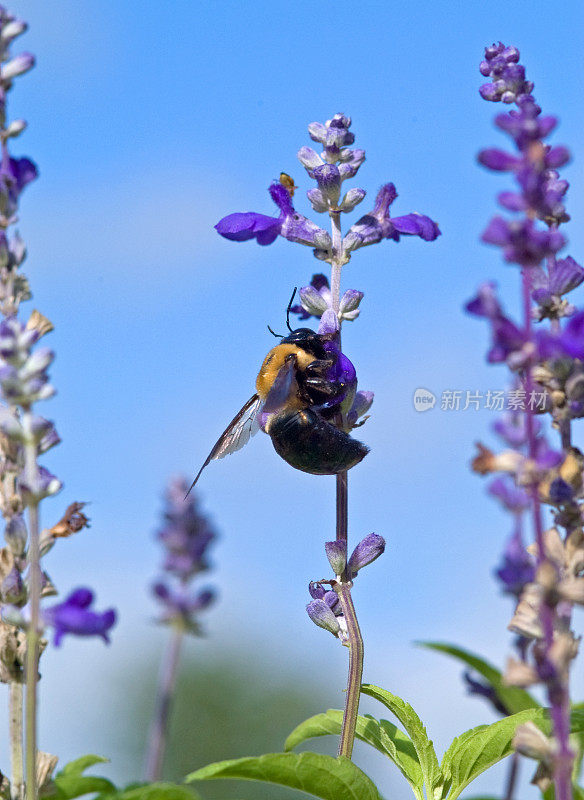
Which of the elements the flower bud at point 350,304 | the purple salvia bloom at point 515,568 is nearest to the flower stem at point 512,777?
the purple salvia bloom at point 515,568

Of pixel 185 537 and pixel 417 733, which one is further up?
pixel 185 537

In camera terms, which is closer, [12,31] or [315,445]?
[12,31]

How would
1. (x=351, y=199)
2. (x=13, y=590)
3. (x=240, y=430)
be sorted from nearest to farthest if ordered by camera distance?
(x=13, y=590), (x=351, y=199), (x=240, y=430)

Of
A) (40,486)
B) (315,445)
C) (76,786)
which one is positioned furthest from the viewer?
(315,445)

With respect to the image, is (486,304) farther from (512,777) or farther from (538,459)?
(512,777)

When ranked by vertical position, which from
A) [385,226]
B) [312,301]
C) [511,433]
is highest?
[385,226]

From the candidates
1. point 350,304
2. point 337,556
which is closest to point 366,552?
point 337,556
